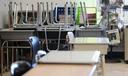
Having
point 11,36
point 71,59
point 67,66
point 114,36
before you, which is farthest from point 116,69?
point 67,66

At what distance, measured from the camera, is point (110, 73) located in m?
5.09

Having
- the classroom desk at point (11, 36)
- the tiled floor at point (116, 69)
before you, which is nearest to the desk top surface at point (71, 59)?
the classroom desk at point (11, 36)

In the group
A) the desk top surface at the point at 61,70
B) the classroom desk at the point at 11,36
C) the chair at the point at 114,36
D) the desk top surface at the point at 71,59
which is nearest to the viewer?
the desk top surface at the point at 61,70

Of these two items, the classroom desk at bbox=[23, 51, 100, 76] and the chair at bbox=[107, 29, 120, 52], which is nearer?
the classroom desk at bbox=[23, 51, 100, 76]

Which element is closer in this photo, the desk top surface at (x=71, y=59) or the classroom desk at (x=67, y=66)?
the classroom desk at (x=67, y=66)

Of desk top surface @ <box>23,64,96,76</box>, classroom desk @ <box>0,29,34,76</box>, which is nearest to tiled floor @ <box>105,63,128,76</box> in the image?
classroom desk @ <box>0,29,34,76</box>

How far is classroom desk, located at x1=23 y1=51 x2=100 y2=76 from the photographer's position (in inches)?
73.6

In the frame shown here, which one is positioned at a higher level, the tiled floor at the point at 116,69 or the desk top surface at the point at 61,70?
the desk top surface at the point at 61,70

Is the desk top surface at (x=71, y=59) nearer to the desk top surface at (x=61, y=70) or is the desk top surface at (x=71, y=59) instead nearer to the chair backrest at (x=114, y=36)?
the desk top surface at (x=61, y=70)

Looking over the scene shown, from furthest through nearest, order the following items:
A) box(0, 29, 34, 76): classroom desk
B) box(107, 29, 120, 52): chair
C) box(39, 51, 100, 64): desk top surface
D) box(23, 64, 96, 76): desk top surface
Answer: box(107, 29, 120, 52): chair < box(0, 29, 34, 76): classroom desk < box(39, 51, 100, 64): desk top surface < box(23, 64, 96, 76): desk top surface

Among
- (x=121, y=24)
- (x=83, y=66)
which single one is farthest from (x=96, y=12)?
(x=83, y=66)

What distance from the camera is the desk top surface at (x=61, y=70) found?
1.85 meters

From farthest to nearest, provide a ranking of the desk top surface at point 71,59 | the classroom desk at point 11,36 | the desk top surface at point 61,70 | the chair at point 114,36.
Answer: the chair at point 114,36
the classroom desk at point 11,36
the desk top surface at point 71,59
the desk top surface at point 61,70

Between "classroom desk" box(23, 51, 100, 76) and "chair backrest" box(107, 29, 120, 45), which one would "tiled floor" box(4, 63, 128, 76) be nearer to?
"chair backrest" box(107, 29, 120, 45)
